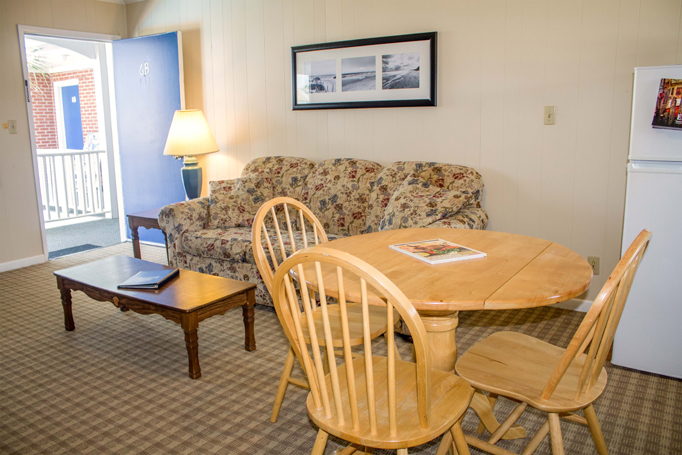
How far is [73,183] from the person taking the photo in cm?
696

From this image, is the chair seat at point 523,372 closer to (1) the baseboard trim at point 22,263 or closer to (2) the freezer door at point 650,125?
(2) the freezer door at point 650,125

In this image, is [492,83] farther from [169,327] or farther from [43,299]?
[43,299]

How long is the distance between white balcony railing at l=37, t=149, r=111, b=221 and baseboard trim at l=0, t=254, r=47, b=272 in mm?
1901

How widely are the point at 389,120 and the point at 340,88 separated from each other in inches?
18.9

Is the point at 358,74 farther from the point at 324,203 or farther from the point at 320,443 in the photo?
the point at 320,443

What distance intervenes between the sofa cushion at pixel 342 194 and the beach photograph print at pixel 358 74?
554 mm

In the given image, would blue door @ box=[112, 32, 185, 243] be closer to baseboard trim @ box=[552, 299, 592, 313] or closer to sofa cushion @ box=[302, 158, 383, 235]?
sofa cushion @ box=[302, 158, 383, 235]

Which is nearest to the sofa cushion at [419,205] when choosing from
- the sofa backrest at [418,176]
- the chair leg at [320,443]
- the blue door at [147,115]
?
the sofa backrest at [418,176]

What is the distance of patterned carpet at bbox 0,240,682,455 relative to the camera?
86.7 inches

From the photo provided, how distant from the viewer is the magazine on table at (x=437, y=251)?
198 centimetres

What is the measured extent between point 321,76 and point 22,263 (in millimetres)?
3012

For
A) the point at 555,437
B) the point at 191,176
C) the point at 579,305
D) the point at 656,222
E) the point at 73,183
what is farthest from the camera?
the point at 73,183

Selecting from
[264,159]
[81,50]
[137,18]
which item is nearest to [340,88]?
[264,159]

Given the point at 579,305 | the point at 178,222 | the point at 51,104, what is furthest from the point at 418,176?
the point at 51,104
